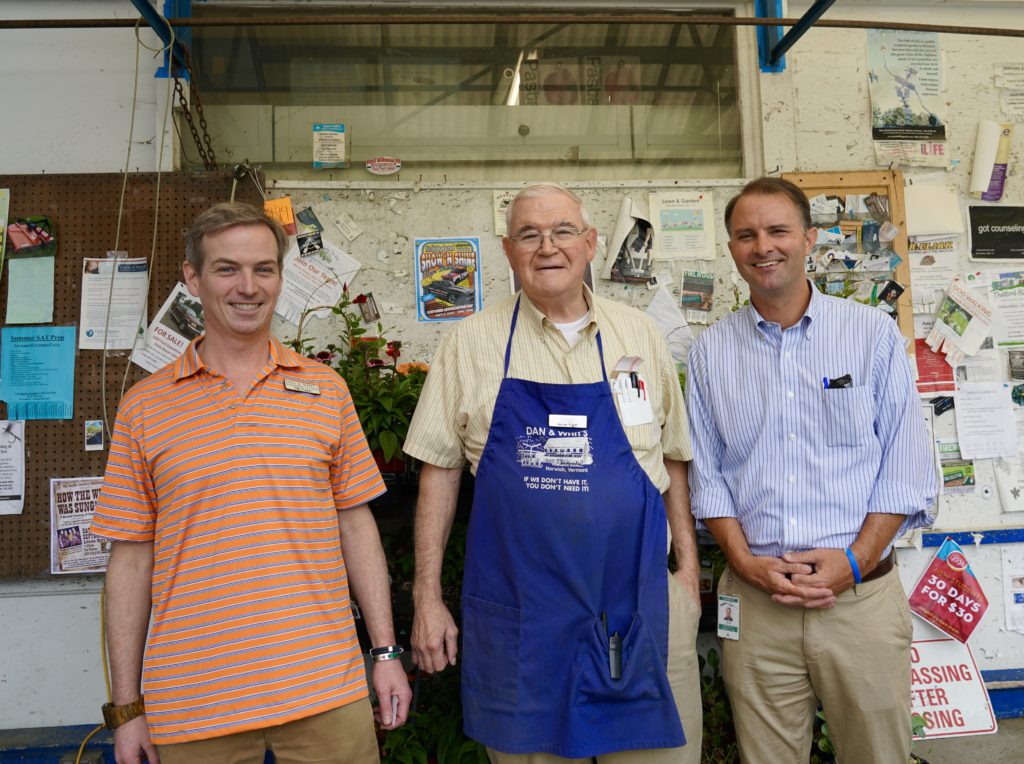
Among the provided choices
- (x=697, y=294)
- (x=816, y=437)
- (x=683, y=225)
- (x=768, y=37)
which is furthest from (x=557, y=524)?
(x=768, y=37)

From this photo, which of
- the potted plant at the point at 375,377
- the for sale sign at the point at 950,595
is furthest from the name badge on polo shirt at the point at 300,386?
the for sale sign at the point at 950,595

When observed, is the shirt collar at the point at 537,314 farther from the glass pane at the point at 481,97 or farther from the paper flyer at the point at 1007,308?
the paper flyer at the point at 1007,308

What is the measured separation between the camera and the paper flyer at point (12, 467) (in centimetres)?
274

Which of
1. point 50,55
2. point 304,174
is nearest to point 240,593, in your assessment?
point 304,174

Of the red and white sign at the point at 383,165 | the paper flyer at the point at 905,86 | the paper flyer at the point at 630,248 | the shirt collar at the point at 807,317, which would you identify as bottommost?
the shirt collar at the point at 807,317

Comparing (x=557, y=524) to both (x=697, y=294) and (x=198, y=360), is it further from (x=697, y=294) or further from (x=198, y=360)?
(x=697, y=294)

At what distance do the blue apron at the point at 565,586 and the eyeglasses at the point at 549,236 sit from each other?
372mm

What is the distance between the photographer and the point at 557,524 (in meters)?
1.75

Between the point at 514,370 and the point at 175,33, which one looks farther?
the point at 175,33

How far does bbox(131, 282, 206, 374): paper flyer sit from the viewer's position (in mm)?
2797

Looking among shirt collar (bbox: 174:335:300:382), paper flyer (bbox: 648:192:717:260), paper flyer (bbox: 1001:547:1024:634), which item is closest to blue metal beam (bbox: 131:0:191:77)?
shirt collar (bbox: 174:335:300:382)

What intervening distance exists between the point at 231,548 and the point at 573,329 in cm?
102

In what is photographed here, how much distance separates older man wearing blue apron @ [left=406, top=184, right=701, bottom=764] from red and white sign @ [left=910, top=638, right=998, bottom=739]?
1386mm

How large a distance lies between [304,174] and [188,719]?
2.17 metres
